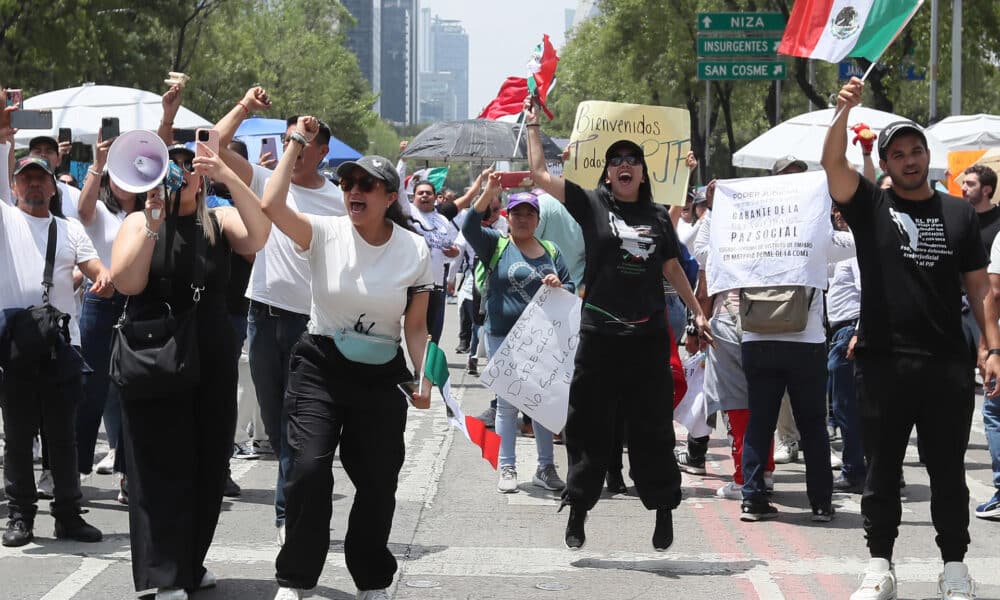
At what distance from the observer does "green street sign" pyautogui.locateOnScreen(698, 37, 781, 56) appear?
107ft

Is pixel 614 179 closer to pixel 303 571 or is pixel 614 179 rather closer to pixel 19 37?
pixel 303 571

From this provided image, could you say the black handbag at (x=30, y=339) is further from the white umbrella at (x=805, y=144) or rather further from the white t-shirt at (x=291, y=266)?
the white umbrella at (x=805, y=144)

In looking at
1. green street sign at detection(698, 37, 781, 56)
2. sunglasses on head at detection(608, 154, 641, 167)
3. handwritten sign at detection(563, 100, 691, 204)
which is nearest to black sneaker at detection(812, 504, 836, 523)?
handwritten sign at detection(563, 100, 691, 204)

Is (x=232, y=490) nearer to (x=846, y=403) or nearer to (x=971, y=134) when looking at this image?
(x=846, y=403)

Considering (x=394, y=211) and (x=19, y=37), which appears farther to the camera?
(x=19, y=37)

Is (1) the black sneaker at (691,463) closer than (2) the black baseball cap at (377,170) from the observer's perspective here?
No

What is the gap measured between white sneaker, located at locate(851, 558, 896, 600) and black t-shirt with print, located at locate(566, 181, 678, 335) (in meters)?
1.59

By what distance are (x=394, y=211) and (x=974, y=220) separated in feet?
8.02

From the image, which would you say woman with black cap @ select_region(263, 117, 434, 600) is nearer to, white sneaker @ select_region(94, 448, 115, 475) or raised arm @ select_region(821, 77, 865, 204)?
raised arm @ select_region(821, 77, 865, 204)

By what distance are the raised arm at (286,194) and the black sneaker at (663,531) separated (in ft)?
7.82

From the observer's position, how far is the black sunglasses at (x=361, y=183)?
5652mm

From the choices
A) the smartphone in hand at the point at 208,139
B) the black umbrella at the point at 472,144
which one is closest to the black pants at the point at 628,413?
the smartphone in hand at the point at 208,139

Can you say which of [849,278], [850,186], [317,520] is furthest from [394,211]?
[849,278]

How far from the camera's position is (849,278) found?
30.7ft
